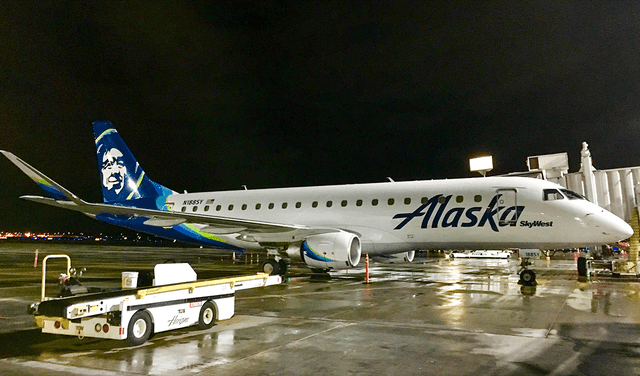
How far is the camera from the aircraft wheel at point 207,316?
7.89 metres

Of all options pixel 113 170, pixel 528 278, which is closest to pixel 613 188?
pixel 528 278

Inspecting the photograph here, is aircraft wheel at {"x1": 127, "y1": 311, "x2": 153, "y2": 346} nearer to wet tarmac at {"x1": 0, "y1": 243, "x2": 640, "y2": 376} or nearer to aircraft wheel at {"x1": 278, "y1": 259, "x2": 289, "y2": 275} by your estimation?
wet tarmac at {"x1": 0, "y1": 243, "x2": 640, "y2": 376}

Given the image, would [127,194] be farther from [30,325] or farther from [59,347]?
[59,347]

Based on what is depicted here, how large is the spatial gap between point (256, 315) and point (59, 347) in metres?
3.73

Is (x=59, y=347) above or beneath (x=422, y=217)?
beneath

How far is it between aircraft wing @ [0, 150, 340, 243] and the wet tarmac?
3.84 metres

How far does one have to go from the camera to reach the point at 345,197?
17984mm

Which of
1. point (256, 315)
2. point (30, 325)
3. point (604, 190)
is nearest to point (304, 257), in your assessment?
point (256, 315)

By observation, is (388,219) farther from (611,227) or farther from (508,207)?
(611,227)

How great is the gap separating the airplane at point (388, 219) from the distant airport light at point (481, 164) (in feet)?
56.7

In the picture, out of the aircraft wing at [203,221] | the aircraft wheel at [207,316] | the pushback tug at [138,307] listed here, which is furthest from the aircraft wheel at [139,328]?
the aircraft wing at [203,221]

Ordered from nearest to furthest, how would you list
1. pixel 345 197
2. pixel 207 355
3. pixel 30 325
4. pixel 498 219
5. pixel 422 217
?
pixel 207 355, pixel 30 325, pixel 498 219, pixel 422 217, pixel 345 197

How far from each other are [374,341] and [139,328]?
144 inches

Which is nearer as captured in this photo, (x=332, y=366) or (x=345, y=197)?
(x=332, y=366)
